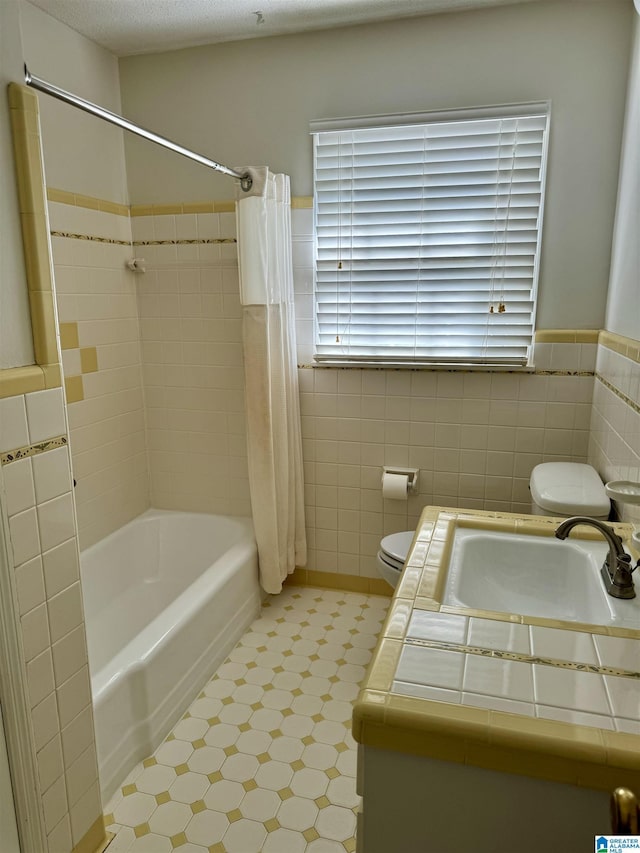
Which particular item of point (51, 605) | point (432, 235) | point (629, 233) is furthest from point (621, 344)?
point (51, 605)

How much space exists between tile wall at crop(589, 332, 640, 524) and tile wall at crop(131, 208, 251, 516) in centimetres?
158

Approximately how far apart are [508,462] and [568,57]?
161 cm

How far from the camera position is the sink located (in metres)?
1.42

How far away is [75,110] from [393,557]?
7.53ft

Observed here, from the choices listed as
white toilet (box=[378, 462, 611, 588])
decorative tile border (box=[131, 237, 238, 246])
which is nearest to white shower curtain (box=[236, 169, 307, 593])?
decorative tile border (box=[131, 237, 238, 246])

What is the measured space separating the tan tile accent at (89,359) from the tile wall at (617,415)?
212 centimetres

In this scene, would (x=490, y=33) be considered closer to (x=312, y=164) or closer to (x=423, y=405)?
(x=312, y=164)

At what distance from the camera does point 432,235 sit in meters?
2.53

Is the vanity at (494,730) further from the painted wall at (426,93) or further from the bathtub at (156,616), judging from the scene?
the painted wall at (426,93)

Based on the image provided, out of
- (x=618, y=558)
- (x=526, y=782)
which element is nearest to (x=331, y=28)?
(x=618, y=558)

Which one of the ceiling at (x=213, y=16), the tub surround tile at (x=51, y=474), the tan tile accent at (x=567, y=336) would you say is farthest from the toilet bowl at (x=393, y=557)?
the ceiling at (x=213, y=16)

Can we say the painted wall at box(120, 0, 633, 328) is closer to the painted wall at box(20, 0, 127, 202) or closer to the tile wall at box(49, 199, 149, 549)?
the painted wall at box(20, 0, 127, 202)

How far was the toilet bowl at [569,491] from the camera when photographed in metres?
1.93

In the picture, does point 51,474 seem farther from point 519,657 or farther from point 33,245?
point 519,657
